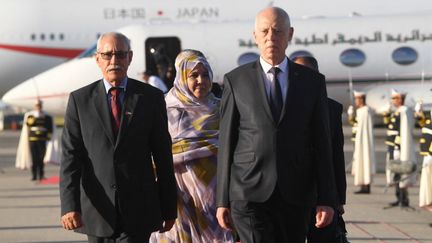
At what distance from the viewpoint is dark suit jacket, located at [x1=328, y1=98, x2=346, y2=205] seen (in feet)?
22.0

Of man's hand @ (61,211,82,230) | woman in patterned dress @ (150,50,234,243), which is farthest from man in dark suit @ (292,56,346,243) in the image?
man's hand @ (61,211,82,230)

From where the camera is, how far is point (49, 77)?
26844mm

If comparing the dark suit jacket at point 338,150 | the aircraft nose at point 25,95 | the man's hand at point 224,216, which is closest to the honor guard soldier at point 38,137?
the aircraft nose at point 25,95

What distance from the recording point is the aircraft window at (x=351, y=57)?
26344mm

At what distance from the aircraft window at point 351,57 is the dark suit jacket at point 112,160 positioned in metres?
20.4

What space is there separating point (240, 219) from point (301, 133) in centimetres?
54

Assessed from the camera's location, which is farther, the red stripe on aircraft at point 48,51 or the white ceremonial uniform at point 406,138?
the red stripe on aircraft at point 48,51

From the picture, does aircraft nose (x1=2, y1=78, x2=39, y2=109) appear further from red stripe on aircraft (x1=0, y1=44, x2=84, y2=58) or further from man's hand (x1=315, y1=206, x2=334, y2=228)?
man's hand (x1=315, y1=206, x2=334, y2=228)

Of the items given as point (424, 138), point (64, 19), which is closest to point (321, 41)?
point (64, 19)

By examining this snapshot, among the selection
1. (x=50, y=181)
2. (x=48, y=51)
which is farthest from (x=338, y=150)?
(x=48, y=51)

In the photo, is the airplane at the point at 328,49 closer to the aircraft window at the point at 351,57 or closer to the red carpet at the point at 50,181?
the aircraft window at the point at 351,57

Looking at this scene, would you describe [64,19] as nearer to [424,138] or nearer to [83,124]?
[424,138]

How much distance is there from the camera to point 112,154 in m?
5.99

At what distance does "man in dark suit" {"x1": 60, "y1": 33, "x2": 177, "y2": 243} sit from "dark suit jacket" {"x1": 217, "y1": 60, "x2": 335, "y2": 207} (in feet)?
1.48
